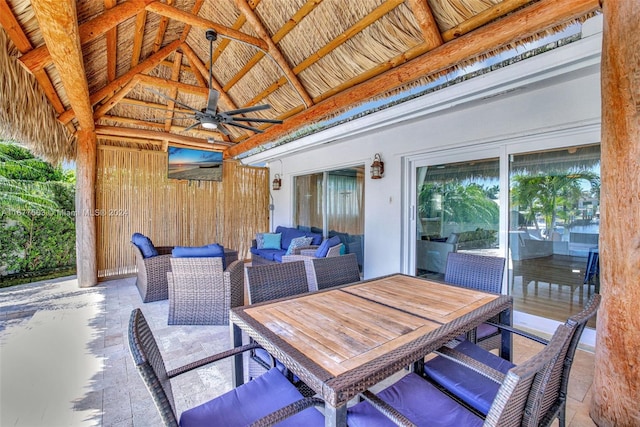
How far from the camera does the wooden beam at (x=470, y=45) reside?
221cm

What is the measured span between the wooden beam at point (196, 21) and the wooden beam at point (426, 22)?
221 centimetres

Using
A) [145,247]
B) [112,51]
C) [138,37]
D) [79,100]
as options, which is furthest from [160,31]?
[145,247]

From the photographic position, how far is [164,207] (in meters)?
6.50

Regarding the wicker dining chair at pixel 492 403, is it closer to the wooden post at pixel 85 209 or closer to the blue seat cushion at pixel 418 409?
the blue seat cushion at pixel 418 409

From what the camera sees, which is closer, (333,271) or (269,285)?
(269,285)

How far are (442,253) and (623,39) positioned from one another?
2.90m

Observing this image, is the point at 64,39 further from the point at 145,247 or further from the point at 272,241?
the point at 272,241

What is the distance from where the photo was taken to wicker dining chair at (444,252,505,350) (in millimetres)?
2154

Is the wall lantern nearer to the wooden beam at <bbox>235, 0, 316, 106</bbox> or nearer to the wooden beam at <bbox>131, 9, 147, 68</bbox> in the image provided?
the wooden beam at <bbox>235, 0, 316, 106</bbox>

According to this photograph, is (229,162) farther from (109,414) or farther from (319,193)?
(109,414)

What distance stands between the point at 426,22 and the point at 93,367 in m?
4.27

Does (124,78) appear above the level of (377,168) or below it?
above

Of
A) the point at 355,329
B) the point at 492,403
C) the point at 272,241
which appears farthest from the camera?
the point at 272,241

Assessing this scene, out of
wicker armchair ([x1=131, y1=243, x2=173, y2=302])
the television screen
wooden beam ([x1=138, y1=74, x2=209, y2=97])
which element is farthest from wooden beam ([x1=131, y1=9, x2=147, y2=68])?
wicker armchair ([x1=131, y1=243, x2=173, y2=302])
